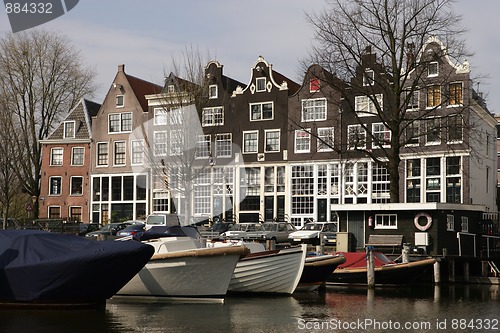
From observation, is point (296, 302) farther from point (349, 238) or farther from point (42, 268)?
point (349, 238)

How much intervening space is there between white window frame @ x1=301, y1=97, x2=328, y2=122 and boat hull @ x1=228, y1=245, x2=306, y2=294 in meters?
27.6

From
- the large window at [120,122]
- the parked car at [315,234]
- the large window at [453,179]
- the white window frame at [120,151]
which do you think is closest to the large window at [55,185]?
the white window frame at [120,151]

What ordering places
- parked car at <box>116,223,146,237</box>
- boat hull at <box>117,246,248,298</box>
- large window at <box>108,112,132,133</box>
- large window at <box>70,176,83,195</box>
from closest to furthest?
boat hull at <box>117,246,248,298</box>, parked car at <box>116,223,146,237</box>, large window at <box>108,112,132,133</box>, large window at <box>70,176,83,195</box>

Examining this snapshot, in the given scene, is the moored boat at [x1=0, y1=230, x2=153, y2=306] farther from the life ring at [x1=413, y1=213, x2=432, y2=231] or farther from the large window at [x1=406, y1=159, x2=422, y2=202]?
the large window at [x1=406, y1=159, x2=422, y2=202]

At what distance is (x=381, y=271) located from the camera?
29.1m

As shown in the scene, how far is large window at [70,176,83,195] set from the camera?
59.6m

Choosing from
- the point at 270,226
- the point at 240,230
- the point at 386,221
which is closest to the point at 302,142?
the point at 270,226

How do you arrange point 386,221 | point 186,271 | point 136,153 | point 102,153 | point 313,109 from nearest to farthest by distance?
point 186,271 → point 386,221 → point 313,109 → point 136,153 → point 102,153

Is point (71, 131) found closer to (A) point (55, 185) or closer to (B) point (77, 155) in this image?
(B) point (77, 155)

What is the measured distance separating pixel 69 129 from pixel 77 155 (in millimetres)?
2455

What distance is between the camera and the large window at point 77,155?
6025 centimetres

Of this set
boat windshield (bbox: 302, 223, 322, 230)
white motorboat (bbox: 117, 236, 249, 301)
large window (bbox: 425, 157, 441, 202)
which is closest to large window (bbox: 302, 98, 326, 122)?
large window (bbox: 425, 157, 441, 202)

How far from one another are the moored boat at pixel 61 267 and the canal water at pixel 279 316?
0.41 m

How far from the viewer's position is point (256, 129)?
5328 cm
